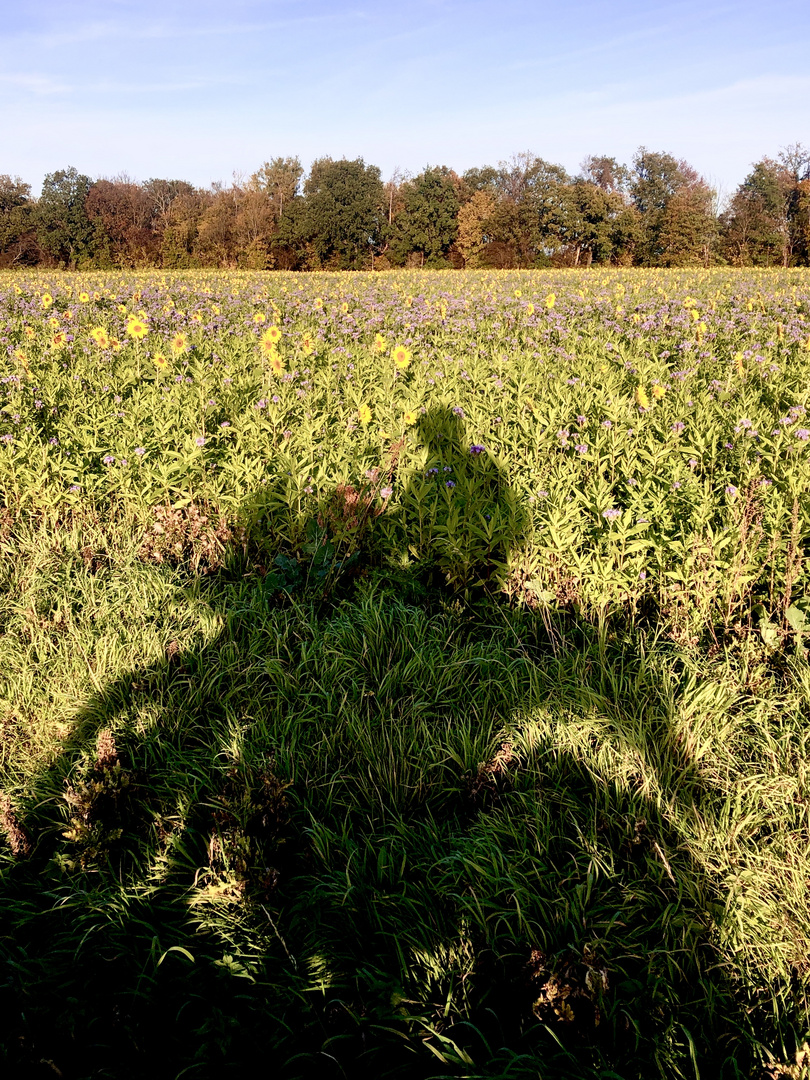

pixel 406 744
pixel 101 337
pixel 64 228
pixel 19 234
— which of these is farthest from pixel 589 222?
pixel 406 744

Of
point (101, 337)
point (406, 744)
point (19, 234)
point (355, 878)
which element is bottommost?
point (355, 878)

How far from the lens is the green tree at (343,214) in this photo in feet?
187

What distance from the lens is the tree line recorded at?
176 ft

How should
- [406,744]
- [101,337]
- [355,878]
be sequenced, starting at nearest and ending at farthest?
[355,878], [406,744], [101,337]

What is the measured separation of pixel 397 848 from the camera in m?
2.02

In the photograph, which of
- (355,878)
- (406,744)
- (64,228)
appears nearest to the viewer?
(355,878)

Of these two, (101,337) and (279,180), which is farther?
(279,180)

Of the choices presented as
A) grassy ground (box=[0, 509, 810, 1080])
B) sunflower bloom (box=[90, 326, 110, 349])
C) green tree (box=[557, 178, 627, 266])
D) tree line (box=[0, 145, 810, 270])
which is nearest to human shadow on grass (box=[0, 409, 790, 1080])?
grassy ground (box=[0, 509, 810, 1080])

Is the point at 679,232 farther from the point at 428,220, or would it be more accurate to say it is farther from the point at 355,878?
the point at 355,878

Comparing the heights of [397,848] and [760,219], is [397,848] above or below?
below

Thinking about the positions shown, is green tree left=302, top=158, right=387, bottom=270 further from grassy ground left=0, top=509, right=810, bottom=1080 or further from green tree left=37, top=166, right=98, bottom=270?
grassy ground left=0, top=509, right=810, bottom=1080

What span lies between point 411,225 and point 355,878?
63634 mm

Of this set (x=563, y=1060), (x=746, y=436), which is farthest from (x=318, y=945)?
(x=746, y=436)

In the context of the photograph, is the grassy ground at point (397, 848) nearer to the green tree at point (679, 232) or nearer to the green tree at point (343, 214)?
the green tree at point (679, 232)
